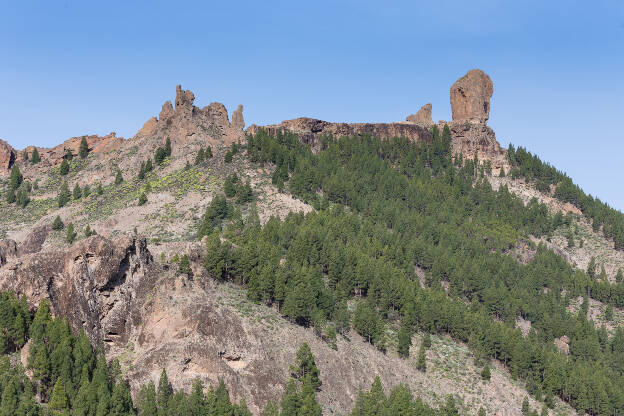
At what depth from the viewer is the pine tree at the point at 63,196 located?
17225 centimetres

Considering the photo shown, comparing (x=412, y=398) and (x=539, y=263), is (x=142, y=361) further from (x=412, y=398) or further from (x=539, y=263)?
(x=539, y=263)

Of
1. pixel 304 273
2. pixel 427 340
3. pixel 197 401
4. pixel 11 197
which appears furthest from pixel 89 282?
pixel 11 197

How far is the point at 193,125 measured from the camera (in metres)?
190

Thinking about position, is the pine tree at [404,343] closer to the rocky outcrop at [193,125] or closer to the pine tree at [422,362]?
the pine tree at [422,362]

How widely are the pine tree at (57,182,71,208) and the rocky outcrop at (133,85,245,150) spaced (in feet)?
83.0

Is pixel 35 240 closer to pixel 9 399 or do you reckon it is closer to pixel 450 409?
pixel 9 399

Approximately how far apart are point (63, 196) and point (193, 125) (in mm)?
37105

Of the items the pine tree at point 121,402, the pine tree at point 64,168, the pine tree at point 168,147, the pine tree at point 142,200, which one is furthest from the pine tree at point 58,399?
the pine tree at point 64,168

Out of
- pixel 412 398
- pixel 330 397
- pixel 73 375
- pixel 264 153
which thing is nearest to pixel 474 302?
pixel 412 398

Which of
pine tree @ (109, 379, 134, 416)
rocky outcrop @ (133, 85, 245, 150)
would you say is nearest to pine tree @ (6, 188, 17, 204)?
rocky outcrop @ (133, 85, 245, 150)

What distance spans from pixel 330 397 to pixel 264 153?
297 feet

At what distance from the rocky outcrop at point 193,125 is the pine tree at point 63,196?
25.3 metres

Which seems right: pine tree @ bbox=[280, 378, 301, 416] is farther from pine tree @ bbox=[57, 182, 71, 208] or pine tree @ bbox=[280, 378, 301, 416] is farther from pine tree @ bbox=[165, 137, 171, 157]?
pine tree @ bbox=[165, 137, 171, 157]

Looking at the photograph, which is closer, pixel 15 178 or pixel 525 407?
pixel 525 407
